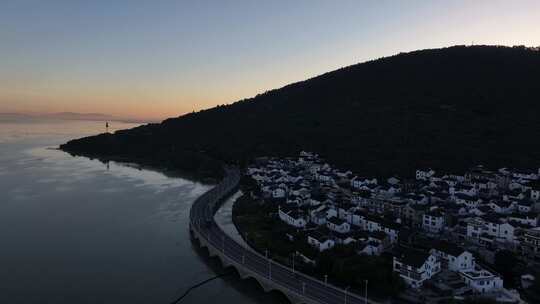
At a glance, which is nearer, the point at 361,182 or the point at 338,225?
the point at 338,225

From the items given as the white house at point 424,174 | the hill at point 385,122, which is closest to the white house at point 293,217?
the hill at point 385,122

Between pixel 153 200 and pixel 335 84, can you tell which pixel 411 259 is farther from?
pixel 335 84

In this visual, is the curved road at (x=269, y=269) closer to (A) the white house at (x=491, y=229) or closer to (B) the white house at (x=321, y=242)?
(B) the white house at (x=321, y=242)

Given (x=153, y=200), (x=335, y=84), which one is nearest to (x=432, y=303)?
(x=153, y=200)

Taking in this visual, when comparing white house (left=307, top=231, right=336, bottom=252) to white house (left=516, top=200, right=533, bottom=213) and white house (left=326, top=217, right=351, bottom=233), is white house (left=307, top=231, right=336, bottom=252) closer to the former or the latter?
white house (left=326, top=217, right=351, bottom=233)

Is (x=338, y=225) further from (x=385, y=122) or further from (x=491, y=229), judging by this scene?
(x=385, y=122)

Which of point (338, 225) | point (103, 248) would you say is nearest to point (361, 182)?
point (338, 225)
